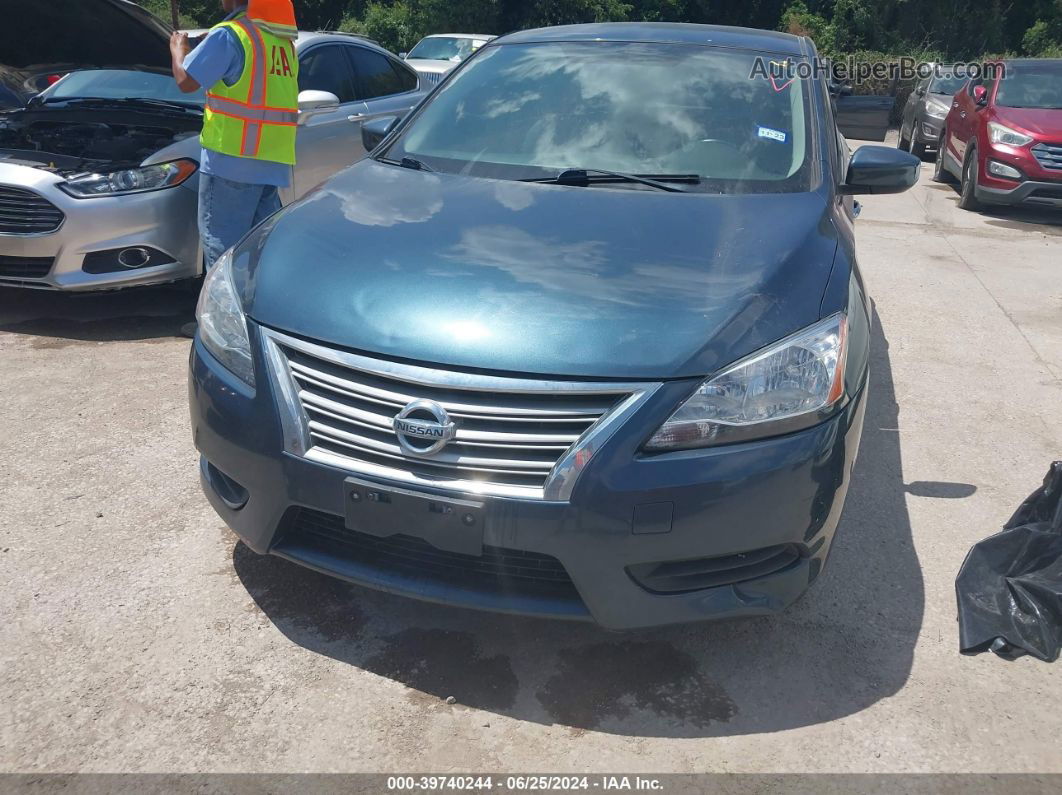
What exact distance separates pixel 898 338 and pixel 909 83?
60.5ft

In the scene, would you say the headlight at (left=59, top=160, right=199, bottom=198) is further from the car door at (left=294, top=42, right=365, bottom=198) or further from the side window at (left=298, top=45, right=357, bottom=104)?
the side window at (left=298, top=45, right=357, bottom=104)

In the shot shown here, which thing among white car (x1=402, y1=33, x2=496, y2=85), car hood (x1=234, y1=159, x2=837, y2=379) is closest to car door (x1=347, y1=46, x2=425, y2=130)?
car hood (x1=234, y1=159, x2=837, y2=379)

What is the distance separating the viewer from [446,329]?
2.44 meters

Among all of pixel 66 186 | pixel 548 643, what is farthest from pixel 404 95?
pixel 548 643

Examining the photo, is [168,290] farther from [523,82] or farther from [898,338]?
[898,338]

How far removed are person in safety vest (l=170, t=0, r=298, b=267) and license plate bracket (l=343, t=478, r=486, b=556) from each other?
9.01 feet

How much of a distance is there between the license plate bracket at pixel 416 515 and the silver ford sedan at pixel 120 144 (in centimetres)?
260

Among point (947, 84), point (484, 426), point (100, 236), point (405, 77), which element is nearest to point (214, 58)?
point (100, 236)

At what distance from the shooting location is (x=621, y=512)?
7.54 feet

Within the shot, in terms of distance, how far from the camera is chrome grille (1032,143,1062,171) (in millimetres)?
→ 9883

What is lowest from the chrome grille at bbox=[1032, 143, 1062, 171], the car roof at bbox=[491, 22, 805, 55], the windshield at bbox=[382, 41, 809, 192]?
the chrome grille at bbox=[1032, 143, 1062, 171]

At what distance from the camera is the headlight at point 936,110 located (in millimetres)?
13742

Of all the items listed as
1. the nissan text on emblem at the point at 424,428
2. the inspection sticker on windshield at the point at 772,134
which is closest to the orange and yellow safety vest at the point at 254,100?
the inspection sticker on windshield at the point at 772,134

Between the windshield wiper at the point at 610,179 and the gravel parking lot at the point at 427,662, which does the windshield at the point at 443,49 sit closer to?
the gravel parking lot at the point at 427,662
